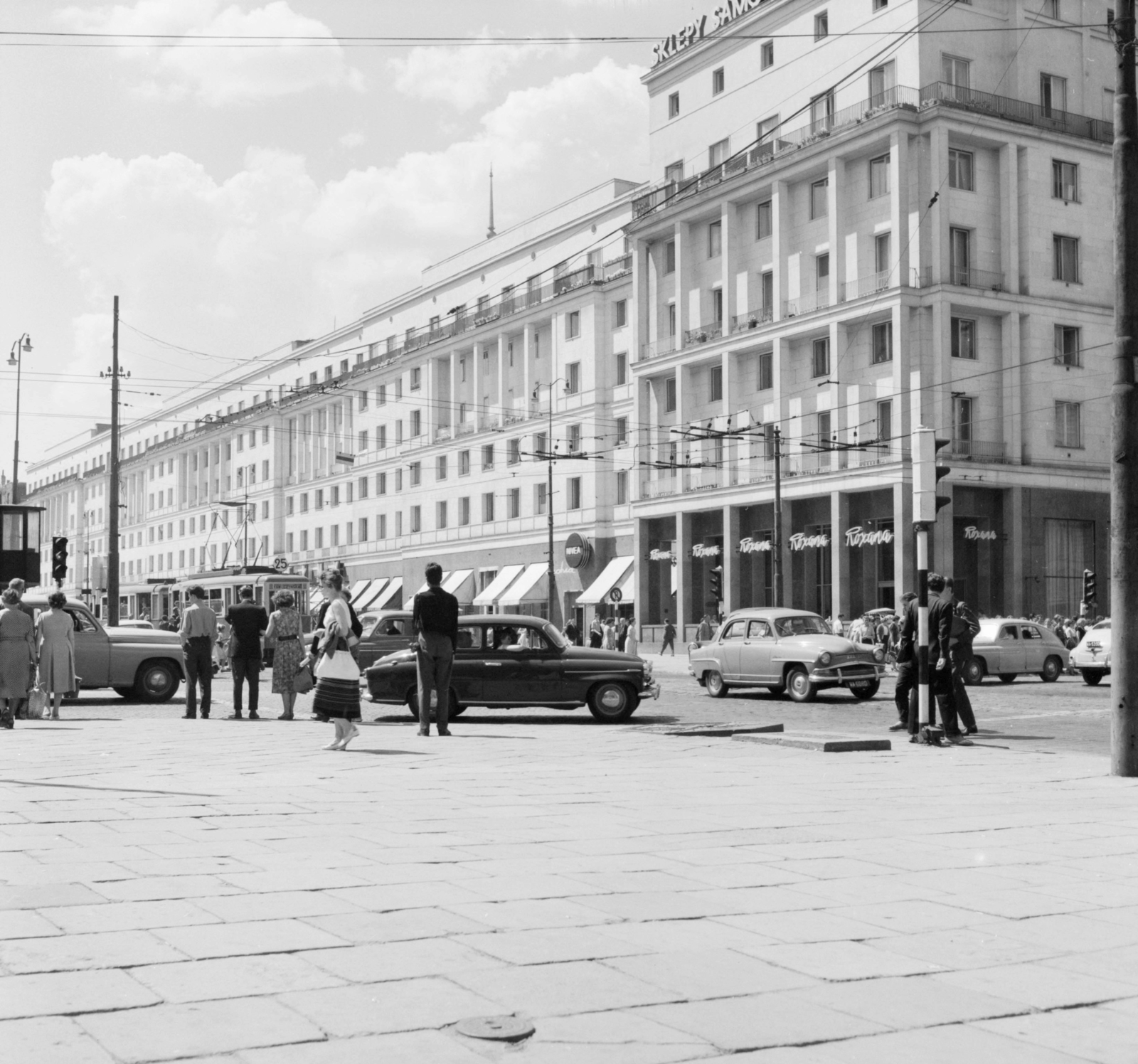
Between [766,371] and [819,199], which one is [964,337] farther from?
[766,371]

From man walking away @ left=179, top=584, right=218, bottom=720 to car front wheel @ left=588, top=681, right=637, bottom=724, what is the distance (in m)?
5.33

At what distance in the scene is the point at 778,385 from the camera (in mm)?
51250

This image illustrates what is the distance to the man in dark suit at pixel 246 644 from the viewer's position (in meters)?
20.2

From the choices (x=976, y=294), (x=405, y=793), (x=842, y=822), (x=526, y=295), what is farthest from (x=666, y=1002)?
(x=526, y=295)

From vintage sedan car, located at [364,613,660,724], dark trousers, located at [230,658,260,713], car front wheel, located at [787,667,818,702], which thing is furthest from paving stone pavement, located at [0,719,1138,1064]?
car front wheel, located at [787,667,818,702]

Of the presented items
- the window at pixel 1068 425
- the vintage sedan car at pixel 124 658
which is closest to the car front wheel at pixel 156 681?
the vintage sedan car at pixel 124 658

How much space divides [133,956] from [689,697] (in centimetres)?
2376

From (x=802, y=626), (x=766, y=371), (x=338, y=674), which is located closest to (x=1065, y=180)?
(x=766, y=371)

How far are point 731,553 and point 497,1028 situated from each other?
164 feet

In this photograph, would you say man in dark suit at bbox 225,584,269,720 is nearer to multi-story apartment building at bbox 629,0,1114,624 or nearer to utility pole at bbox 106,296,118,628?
utility pole at bbox 106,296,118,628

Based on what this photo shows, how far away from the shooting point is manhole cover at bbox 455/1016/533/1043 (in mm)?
4328

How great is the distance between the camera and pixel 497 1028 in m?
4.40

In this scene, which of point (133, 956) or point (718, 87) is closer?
point (133, 956)

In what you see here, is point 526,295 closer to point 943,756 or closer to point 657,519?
point 657,519
